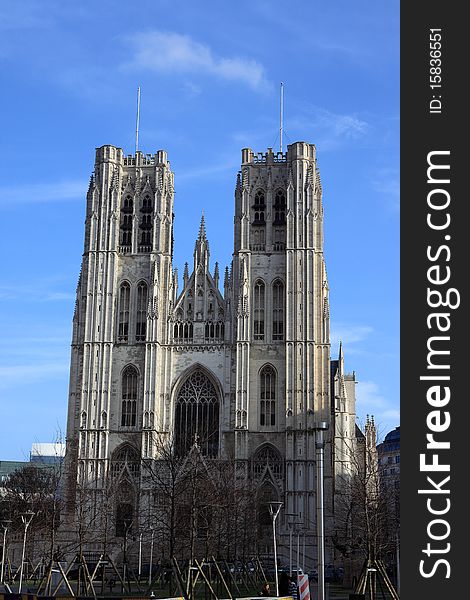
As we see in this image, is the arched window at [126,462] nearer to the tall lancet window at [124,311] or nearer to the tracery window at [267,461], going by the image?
the tall lancet window at [124,311]

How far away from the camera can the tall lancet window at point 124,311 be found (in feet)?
294

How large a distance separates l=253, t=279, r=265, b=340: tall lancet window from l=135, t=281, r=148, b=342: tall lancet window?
9449 mm

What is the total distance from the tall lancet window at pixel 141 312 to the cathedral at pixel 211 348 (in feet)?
0.29

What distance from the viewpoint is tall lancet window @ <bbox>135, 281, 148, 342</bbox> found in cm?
8938

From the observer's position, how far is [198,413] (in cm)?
8806

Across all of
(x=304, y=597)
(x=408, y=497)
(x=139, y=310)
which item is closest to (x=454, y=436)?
(x=408, y=497)

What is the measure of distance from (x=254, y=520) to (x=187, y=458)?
24.5ft

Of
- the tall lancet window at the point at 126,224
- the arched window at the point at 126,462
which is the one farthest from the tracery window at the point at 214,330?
the arched window at the point at 126,462

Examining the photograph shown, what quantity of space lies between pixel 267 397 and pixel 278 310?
7.54 m

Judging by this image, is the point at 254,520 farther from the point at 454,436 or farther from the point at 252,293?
the point at 454,436

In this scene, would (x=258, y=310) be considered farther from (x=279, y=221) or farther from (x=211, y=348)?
(x=279, y=221)

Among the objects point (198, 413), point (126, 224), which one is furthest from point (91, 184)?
point (198, 413)

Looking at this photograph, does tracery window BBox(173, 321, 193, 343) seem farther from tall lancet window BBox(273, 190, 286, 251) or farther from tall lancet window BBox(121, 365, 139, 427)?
tall lancet window BBox(273, 190, 286, 251)

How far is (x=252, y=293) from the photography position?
292 ft
